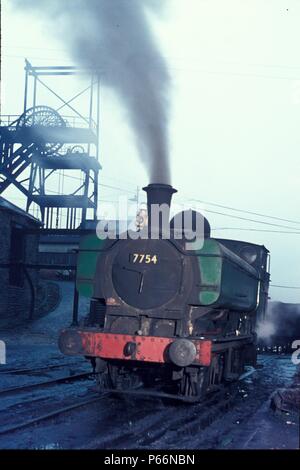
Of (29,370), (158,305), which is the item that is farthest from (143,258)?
(29,370)

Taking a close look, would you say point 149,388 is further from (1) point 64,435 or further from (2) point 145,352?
(1) point 64,435

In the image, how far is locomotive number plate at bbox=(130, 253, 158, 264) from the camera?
25.2 feet

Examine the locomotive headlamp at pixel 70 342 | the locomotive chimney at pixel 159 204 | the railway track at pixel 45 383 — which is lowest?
the railway track at pixel 45 383

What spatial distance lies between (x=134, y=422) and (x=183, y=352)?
102 cm

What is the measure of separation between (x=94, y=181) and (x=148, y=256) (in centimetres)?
2171

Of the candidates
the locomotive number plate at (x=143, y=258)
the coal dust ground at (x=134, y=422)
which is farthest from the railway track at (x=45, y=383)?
the locomotive number plate at (x=143, y=258)

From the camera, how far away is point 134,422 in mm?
6605

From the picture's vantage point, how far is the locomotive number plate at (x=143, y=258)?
7672mm

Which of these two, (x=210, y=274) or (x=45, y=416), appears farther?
(x=210, y=274)

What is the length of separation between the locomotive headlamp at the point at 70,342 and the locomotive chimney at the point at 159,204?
1.90 meters

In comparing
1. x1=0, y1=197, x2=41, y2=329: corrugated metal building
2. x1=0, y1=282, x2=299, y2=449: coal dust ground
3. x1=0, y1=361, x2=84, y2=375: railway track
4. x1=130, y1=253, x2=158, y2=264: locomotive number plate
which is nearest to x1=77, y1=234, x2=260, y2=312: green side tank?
x1=130, y1=253, x2=158, y2=264: locomotive number plate

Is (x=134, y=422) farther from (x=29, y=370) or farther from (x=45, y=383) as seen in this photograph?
(x=29, y=370)

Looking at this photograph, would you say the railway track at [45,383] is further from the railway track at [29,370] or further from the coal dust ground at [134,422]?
the railway track at [29,370]

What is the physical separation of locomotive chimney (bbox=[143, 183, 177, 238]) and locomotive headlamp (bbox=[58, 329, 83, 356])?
1903 mm
